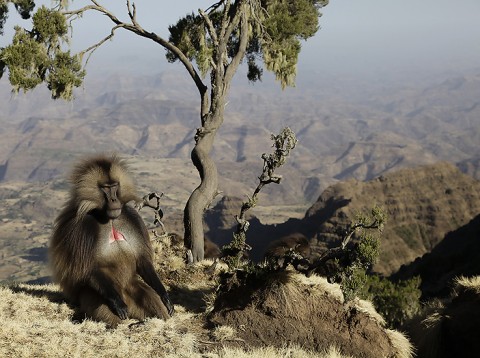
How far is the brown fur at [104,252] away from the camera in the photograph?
28.5 feet

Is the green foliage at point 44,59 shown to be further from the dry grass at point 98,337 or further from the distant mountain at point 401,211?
the distant mountain at point 401,211

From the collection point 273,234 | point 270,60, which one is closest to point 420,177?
point 273,234

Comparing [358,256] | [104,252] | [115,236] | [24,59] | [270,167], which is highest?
[24,59]

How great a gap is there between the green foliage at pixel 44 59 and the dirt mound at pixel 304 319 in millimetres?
8565

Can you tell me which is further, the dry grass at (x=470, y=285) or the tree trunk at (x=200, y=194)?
the tree trunk at (x=200, y=194)

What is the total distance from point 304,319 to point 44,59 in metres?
10.3

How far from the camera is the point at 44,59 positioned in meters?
14.0

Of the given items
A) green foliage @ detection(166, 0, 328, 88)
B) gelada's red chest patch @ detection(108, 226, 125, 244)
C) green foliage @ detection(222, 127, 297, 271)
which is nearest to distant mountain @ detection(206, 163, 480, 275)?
green foliage @ detection(166, 0, 328, 88)

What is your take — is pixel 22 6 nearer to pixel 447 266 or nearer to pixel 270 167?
pixel 270 167

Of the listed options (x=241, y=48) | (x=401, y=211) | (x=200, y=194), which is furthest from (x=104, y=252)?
(x=401, y=211)

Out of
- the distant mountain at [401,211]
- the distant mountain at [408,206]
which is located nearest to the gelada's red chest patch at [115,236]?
the distant mountain at [401,211]

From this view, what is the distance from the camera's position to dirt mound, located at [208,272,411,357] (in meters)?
8.95

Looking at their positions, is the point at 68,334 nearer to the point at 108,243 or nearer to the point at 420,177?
the point at 108,243

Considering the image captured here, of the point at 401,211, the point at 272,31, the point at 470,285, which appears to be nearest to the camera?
the point at 470,285
